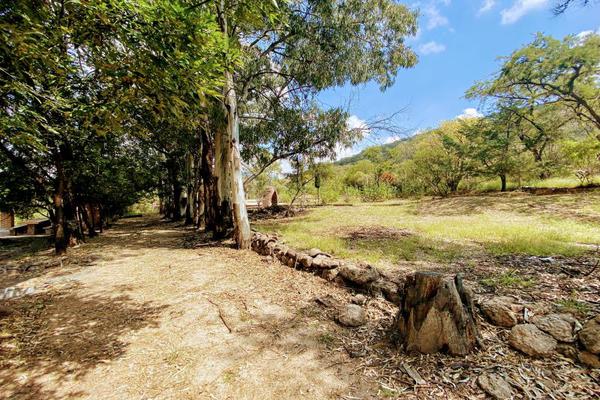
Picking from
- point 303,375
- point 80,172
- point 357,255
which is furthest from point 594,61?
point 80,172

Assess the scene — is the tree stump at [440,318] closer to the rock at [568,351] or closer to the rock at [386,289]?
the rock at [568,351]

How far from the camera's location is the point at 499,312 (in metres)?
2.13

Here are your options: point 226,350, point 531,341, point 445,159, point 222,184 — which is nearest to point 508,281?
point 531,341

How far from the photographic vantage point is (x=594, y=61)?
8.81 m

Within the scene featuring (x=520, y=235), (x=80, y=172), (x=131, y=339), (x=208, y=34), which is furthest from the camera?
(x=80, y=172)

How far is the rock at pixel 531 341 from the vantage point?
177 cm

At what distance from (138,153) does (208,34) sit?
1070 cm

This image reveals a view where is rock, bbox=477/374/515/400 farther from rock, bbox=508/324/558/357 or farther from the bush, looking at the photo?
the bush

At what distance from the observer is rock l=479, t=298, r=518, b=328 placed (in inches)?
81.9

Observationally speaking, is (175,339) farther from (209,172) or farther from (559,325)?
(209,172)

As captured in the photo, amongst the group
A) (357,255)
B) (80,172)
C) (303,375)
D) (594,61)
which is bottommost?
(303,375)

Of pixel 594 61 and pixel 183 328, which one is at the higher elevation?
pixel 594 61

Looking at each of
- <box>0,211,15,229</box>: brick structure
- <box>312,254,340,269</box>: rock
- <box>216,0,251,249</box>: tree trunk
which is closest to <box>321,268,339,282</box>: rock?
<box>312,254,340,269</box>: rock

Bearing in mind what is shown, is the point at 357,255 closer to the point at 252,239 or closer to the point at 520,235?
the point at 252,239
